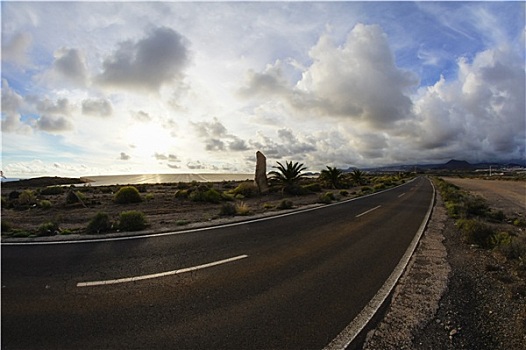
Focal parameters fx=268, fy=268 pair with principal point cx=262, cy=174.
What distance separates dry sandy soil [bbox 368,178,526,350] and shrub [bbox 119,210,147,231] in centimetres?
873

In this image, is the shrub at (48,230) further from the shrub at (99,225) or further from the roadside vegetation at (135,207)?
the shrub at (99,225)

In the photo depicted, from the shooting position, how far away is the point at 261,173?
92.3 ft

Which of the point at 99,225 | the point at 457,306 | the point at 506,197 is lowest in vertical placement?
the point at 506,197

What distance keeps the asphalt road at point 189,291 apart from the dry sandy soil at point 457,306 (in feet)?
1.84

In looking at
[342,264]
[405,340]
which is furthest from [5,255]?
[405,340]

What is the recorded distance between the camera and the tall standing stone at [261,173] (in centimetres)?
2775

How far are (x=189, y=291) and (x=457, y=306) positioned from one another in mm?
4913

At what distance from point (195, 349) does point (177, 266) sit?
304cm

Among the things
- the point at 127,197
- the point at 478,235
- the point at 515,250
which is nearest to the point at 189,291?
the point at 515,250

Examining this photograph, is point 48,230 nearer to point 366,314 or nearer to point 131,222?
point 131,222

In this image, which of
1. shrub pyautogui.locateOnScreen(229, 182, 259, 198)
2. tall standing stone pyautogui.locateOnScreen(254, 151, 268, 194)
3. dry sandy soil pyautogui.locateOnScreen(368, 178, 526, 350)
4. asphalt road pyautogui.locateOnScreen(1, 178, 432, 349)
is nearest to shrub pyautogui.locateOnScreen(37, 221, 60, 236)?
asphalt road pyautogui.locateOnScreen(1, 178, 432, 349)

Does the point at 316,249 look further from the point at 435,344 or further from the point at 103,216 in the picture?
the point at 103,216

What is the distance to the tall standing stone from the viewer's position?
27.8 m

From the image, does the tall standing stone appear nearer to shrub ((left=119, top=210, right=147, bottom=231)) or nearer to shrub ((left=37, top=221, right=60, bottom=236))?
shrub ((left=119, top=210, right=147, bottom=231))
